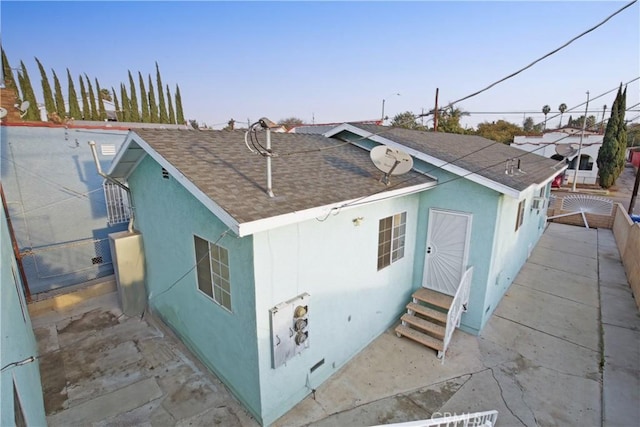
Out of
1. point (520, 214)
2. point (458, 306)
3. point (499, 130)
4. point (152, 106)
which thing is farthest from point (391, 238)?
point (499, 130)

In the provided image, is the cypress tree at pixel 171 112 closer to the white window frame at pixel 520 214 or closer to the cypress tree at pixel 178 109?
the cypress tree at pixel 178 109

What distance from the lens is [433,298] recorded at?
295 inches

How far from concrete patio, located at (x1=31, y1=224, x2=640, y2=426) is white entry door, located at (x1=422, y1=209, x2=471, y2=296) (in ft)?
4.12

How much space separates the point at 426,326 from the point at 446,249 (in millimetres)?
1856

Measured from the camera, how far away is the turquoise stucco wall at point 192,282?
4809mm

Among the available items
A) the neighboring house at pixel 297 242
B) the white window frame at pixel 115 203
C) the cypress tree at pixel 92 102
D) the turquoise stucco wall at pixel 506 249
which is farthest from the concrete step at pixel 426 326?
the cypress tree at pixel 92 102

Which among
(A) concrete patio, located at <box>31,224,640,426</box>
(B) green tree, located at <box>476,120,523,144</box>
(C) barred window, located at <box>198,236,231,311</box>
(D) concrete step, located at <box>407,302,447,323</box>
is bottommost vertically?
(A) concrete patio, located at <box>31,224,640,426</box>

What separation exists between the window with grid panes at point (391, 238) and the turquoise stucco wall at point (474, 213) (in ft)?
2.52

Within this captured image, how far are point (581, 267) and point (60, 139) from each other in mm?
17319

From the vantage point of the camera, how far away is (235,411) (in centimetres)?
526

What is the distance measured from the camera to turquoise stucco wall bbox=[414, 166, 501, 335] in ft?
22.5

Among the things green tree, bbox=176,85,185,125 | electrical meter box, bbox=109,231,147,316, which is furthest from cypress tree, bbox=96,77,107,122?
electrical meter box, bbox=109,231,147,316

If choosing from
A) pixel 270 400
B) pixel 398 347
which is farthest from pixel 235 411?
pixel 398 347

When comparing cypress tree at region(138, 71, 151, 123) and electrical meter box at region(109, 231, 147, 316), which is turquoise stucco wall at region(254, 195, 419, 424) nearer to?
electrical meter box at region(109, 231, 147, 316)
